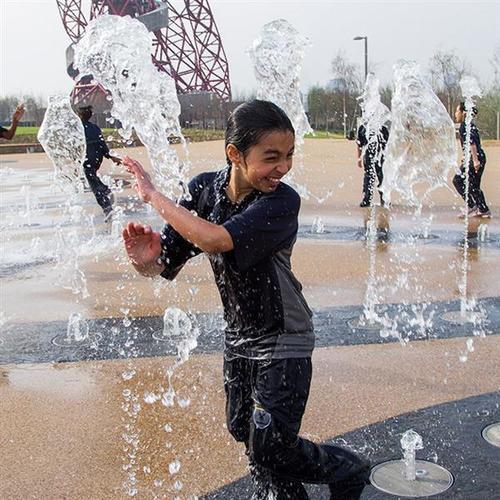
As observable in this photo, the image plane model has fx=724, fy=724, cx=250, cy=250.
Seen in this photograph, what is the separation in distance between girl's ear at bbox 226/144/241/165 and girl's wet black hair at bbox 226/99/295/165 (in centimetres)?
1

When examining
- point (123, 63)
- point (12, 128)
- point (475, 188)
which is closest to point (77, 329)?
point (12, 128)

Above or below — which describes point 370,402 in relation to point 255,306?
below

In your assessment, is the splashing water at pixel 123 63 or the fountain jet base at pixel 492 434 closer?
the fountain jet base at pixel 492 434

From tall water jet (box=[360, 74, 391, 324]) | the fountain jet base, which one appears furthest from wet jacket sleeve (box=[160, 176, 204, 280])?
tall water jet (box=[360, 74, 391, 324])

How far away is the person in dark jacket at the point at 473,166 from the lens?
999 cm

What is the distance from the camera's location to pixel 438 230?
9.95m

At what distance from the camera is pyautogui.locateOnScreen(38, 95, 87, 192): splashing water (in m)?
12.9

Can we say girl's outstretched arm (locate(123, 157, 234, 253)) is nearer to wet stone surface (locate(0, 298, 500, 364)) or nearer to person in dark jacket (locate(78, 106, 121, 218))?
wet stone surface (locate(0, 298, 500, 364))

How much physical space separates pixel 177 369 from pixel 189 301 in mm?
1810

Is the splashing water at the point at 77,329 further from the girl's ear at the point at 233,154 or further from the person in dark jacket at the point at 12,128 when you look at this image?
the person in dark jacket at the point at 12,128

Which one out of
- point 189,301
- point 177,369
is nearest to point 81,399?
point 177,369

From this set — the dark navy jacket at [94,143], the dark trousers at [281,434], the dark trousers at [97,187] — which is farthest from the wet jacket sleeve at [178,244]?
the dark trousers at [97,187]

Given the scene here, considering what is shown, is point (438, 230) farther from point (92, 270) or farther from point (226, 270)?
point (226, 270)

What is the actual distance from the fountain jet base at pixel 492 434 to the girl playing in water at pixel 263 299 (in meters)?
1.04
